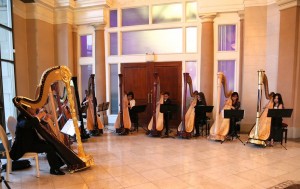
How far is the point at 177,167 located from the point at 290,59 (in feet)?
14.5

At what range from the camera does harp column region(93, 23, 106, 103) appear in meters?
8.41

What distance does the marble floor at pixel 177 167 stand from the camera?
363cm

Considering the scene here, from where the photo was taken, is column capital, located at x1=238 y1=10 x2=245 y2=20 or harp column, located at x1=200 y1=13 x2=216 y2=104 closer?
column capital, located at x1=238 y1=10 x2=245 y2=20

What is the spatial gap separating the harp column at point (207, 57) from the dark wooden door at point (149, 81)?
820mm

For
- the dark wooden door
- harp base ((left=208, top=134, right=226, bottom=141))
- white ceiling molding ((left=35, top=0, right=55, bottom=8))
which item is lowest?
harp base ((left=208, top=134, right=226, bottom=141))

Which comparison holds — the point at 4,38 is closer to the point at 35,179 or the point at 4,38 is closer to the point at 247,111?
the point at 35,179

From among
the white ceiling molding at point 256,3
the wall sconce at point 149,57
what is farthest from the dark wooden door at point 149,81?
the white ceiling molding at point 256,3

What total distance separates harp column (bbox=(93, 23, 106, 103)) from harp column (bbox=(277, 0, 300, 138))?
5.61 meters

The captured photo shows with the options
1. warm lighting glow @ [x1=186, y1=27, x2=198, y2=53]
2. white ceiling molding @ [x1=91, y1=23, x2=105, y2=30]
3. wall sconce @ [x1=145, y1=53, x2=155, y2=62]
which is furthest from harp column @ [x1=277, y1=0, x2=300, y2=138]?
white ceiling molding @ [x1=91, y1=23, x2=105, y2=30]

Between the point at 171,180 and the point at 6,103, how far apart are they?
5.43 m

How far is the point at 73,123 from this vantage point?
4.06m

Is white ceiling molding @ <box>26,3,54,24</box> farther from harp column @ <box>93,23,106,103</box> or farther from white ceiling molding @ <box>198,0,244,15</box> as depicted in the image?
white ceiling molding @ <box>198,0,244,15</box>

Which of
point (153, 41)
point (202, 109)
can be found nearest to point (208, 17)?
point (153, 41)

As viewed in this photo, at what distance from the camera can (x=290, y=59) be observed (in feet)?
20.6
